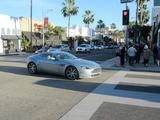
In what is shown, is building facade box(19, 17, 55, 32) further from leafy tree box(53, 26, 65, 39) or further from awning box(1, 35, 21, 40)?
leafy tree box(53, 26, 65, 39)

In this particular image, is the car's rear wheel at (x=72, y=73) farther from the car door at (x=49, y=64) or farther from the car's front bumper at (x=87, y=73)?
the car door at (x=49, y=64)

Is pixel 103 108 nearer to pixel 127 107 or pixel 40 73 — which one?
pixel 127 107

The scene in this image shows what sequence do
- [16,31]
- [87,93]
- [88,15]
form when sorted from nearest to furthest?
[87,93]
[16,31]
[88,15]

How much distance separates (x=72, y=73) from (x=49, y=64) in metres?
1.56

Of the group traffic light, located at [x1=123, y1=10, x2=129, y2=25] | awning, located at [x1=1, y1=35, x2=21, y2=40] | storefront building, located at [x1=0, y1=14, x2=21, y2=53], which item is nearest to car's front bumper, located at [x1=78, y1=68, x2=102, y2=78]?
traffic light, located at [x1=123, y1=10, x2=129, y2=25]

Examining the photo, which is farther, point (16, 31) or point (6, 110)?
point (16, 31)

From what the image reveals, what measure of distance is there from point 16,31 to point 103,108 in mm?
36923

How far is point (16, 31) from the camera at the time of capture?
3788 cm

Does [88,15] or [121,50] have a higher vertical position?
[88,15]

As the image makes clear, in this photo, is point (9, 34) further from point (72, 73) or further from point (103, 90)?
point (103, 90)

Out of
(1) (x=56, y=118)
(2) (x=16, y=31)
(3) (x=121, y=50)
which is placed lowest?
(1) (x=56, y=118)

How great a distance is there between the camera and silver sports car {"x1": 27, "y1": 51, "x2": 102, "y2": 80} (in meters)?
8.27

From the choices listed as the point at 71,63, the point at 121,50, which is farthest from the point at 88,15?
the point at 71,63

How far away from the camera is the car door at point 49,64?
9078mm
